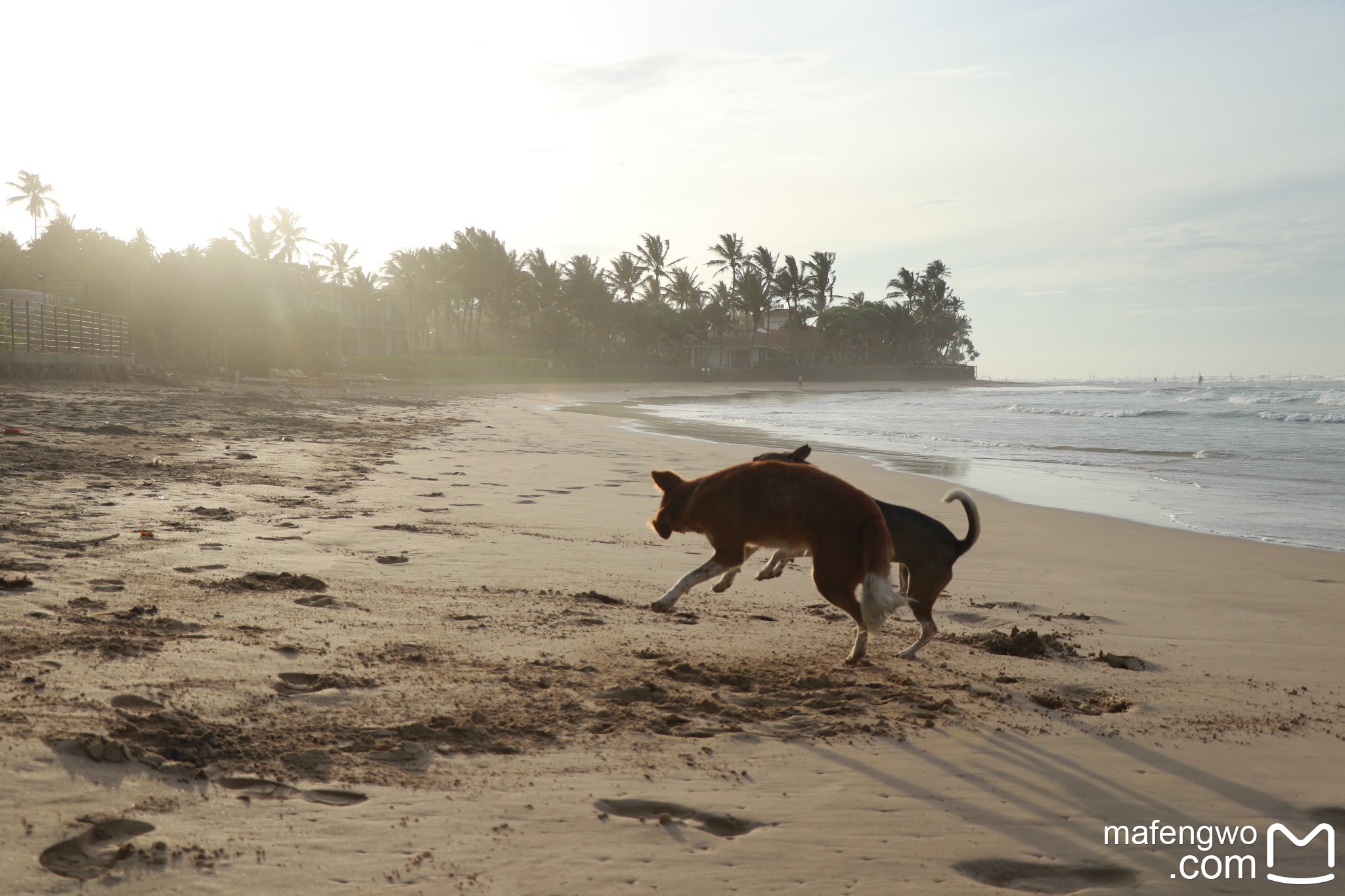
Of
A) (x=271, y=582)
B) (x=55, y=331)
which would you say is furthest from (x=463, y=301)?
(x=271, y=582)

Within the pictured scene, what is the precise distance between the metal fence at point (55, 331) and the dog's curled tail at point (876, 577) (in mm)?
28861

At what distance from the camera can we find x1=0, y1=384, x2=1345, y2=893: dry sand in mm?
2580

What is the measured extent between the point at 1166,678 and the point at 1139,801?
1.73m

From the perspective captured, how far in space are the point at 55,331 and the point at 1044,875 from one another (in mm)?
33488

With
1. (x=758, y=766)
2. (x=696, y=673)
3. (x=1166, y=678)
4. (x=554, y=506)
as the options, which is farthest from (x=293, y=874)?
(x=554, y=506)

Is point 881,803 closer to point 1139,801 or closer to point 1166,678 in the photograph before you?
point 1139,801

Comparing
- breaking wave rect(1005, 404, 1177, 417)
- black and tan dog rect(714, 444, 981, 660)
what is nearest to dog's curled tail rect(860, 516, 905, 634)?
black and tan dog rect(714, 444, 981, 660)

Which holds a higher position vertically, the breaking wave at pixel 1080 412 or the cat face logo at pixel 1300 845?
the breaking wave at pixel 1080 412

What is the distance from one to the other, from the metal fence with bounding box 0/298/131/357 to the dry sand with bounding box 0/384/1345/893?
2318cm

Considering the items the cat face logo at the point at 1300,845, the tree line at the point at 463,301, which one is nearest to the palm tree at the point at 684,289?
the tree line at the point at 463,301

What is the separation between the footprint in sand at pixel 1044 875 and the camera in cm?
264

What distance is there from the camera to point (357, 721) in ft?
11.1
